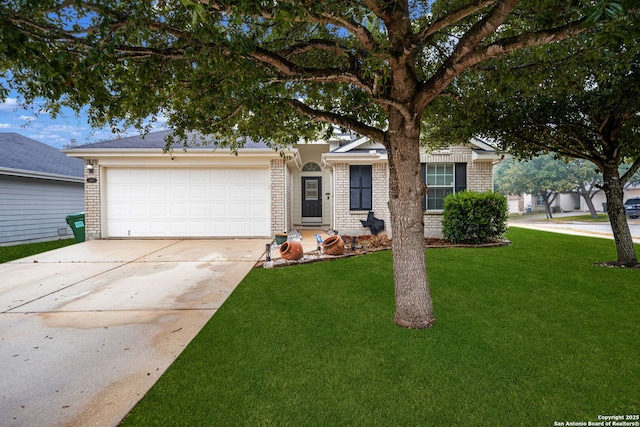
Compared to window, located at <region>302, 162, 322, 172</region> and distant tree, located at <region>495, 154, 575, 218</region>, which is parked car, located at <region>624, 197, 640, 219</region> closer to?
distant tree, located at <region>495, 154, 575, 218</region>

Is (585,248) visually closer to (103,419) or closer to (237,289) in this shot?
(237,289)

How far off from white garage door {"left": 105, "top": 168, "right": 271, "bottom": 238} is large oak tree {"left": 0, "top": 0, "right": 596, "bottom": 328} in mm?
6305

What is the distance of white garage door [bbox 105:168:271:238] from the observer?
35.7 ft

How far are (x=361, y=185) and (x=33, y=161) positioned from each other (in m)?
13.2

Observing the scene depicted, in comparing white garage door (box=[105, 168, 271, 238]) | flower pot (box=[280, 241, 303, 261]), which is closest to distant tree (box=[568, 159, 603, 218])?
white garage door (box=[105, 168, 271, 238])

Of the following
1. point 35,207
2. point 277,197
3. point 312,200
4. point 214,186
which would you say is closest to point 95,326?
point 277,197

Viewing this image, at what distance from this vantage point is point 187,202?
10.9m

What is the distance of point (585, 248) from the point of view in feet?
29.0

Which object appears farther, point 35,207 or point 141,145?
point 35,207

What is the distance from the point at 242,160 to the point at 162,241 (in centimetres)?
375

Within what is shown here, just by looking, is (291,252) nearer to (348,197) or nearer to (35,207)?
(348,197)

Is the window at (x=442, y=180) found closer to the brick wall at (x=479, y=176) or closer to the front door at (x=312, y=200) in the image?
the brick wall at (x=479, y=176)

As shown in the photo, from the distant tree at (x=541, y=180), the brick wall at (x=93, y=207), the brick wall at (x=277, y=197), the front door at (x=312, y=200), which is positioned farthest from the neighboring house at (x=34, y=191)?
the distant tree at (x=541, y=180)

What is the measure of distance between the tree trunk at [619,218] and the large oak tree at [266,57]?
14.6 feet
